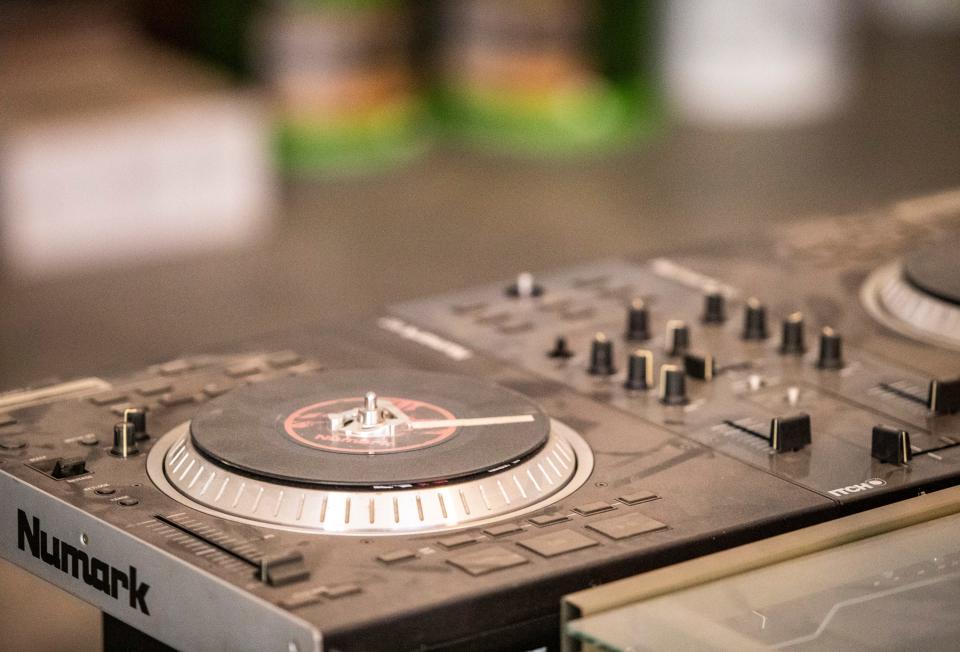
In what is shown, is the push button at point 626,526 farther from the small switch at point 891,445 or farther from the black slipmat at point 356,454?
the small switch at point 891,445

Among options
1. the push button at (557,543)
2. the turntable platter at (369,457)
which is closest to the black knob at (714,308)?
the turntable platter at (369,457)

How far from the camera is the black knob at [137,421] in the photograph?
1.63 meters

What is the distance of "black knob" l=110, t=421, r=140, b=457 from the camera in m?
1.59

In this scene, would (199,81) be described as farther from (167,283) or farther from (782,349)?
(782,349)

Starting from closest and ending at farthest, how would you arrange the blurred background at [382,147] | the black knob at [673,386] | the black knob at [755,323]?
1. the black knob at [673,386]
2. the black knob at [755,323]
3. the blurred background at [382,147]

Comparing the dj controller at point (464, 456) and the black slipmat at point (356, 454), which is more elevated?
the black slipmat at point (356, 454)

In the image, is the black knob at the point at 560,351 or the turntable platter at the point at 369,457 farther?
the black knob at the point at 560,351

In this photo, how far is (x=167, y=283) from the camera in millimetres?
5395

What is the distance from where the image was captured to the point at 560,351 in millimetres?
1913

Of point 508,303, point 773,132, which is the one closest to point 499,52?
point 773,132

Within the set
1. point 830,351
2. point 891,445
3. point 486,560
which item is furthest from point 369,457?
point 830,351

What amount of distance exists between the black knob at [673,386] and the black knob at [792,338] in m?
0.21

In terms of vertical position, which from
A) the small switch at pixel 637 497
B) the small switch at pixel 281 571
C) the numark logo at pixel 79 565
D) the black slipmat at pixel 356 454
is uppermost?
the black slipmat at pixel 356 454

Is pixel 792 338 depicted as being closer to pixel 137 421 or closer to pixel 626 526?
pixel 626 526
